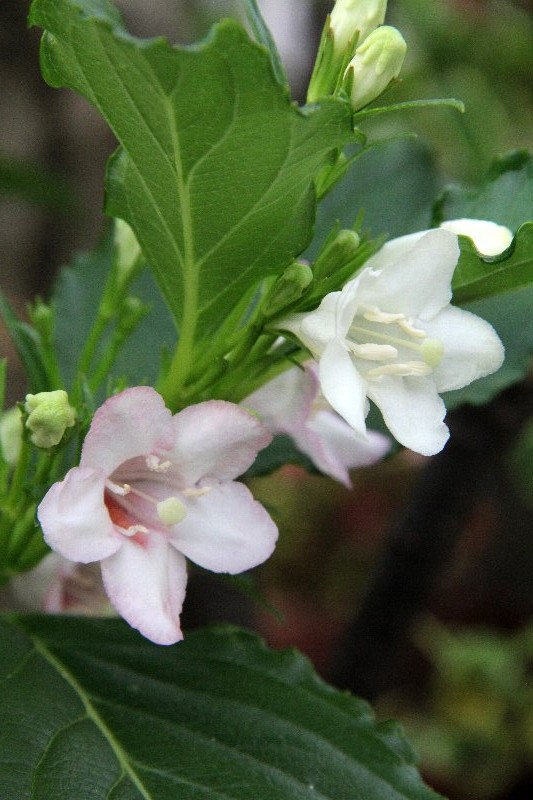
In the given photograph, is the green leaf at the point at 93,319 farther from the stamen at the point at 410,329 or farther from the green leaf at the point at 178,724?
the stamen at the point at 410,329

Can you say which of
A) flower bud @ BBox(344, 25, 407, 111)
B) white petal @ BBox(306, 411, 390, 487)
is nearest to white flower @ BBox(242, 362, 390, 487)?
white petal @ BBox(306, 411, 390, 487)

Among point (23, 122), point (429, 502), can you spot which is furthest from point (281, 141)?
point (23, 122)

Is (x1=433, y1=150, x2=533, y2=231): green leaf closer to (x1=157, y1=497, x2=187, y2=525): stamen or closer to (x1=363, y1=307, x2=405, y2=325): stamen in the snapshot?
(x1=363, y1=307, x2=405, y2=325): stamen

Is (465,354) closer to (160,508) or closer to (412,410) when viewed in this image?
(412,410)

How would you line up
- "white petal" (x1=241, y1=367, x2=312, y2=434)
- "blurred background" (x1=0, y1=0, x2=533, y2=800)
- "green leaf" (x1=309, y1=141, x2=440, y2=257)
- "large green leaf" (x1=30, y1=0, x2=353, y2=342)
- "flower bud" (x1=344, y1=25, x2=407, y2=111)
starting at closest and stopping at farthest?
"large green leaf" (x1=30, y1=0, x2=353, y2=342)
"flower bud" (x1=344, y1=25, x2=407, y2=111)
"white petal" (x1=241, y1=367, x2=312, y2=434)
"green leaf" (x1=309, y1=141, x2=440, y2=257)
"blurred background" (x1=0, y1=0, x2=533, y2=800)

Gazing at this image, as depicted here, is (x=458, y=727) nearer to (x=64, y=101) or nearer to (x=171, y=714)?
(x=171, y=714)

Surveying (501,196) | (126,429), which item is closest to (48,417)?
(126,429)
